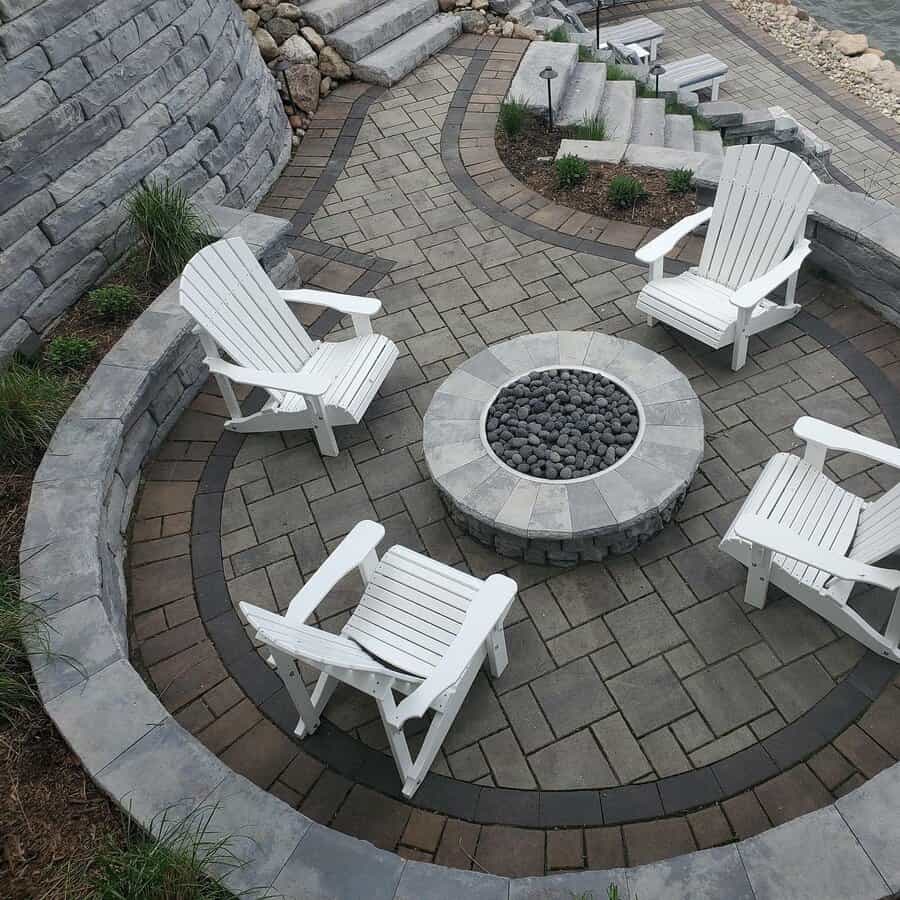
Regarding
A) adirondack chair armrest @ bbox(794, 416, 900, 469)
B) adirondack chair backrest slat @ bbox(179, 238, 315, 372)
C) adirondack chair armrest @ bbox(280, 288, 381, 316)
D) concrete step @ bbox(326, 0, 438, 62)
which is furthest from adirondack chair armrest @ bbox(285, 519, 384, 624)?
concrete step @ bbox(326, 0, 438, 62)

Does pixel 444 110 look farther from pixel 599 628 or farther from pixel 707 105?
pixel 599 628

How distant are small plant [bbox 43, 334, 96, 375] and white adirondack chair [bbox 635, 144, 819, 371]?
126 inches

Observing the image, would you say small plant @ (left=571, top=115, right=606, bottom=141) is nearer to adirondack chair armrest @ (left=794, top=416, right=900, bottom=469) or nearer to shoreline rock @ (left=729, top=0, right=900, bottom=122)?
adirondack chair armrest @ (left=794, top=416, right=900, bottom=469)

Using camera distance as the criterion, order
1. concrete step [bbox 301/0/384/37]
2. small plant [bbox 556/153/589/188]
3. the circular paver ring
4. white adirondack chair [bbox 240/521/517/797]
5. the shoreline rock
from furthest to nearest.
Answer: the shoreline rock < concrete step [bbox 301/0/384/37] < small plant [bbox 556/153/589/188] < the circular paver ring < white adirondack chair [bbox 240/521/517/797]

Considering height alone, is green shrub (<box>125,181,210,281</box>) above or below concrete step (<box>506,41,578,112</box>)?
above

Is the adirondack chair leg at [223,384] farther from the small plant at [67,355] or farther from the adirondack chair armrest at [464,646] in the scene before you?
the adirondack chair armrest at [464,646]

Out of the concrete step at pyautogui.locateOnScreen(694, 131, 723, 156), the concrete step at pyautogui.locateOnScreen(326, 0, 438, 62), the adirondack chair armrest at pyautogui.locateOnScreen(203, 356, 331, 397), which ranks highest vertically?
the concrete step at pyautogui.locateOnScreen(326, 0, 438, 62)

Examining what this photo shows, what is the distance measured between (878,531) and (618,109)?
17.5ft

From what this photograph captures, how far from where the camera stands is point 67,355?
15.5ft

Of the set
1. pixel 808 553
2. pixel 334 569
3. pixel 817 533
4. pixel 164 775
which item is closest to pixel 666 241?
pixel 817 533

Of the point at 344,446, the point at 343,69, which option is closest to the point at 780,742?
the point at 344,446

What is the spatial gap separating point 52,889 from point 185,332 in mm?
2934

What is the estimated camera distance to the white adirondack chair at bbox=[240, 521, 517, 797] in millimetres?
2867

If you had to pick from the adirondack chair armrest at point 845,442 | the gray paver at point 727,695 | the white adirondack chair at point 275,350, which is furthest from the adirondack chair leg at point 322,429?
the adirondack chair armrest at point 845,442
